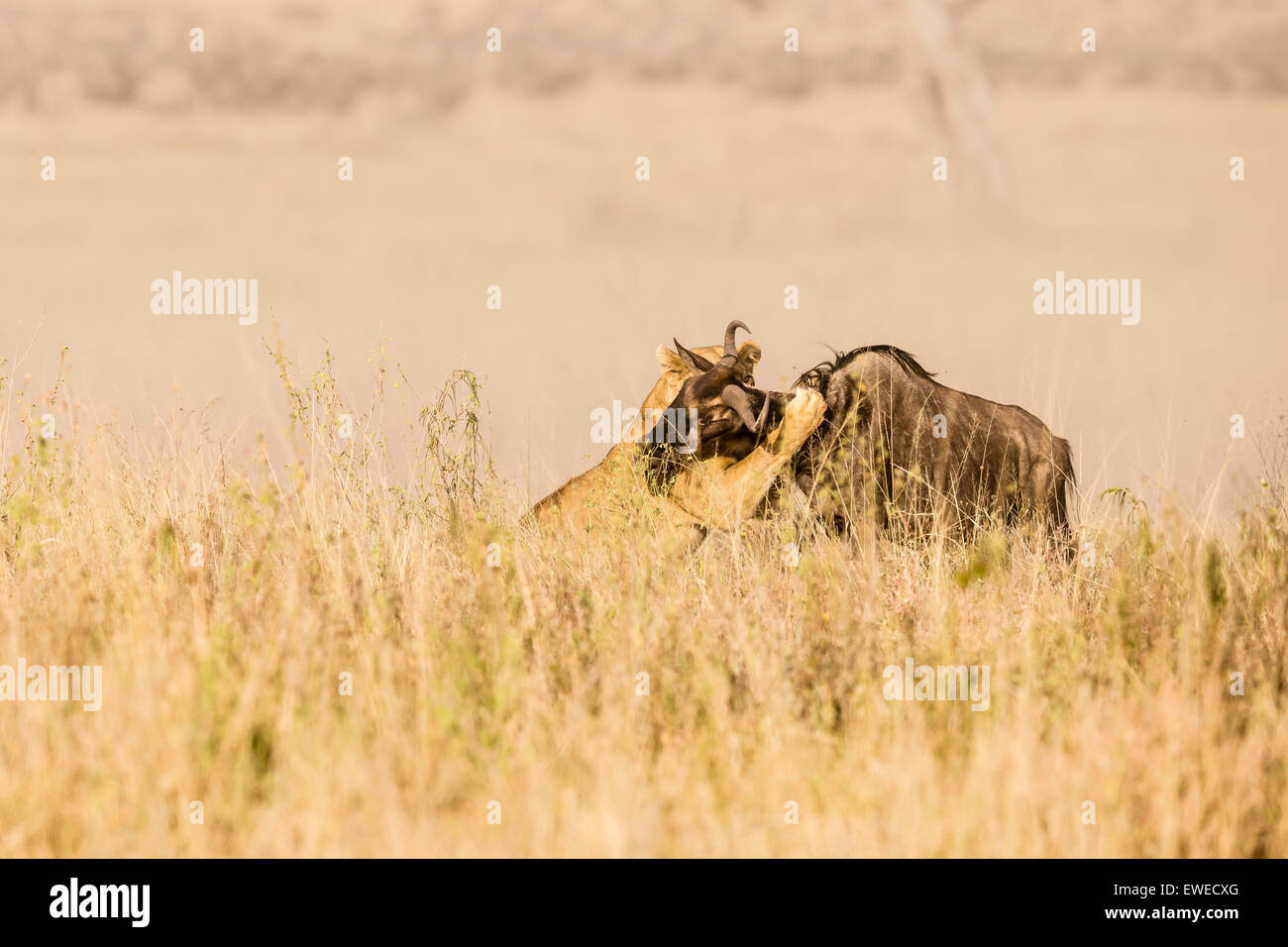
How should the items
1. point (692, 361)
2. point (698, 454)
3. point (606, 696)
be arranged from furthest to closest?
point (692, 361)
point (698, 454)
point (606, 696)

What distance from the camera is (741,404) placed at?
8.50 metres

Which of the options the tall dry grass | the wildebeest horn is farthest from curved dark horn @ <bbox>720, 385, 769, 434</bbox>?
the tall dry grass

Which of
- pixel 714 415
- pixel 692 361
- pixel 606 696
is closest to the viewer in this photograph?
pixel 606 696

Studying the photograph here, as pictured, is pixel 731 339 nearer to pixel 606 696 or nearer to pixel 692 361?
pixel 692 361

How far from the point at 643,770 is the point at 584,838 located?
0.54 meters

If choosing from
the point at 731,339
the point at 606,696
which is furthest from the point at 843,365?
the point at 606,696

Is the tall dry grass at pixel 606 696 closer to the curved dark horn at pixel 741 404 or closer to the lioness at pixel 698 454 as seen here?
the lioness at pixel 698 454

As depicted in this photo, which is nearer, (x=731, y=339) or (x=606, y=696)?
(x=606, y=696)

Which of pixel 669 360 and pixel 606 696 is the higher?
pixel 669 360

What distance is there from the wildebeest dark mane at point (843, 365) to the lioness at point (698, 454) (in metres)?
0.25

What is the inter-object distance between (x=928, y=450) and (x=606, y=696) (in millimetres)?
5369

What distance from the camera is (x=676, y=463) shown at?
816 centimetres
